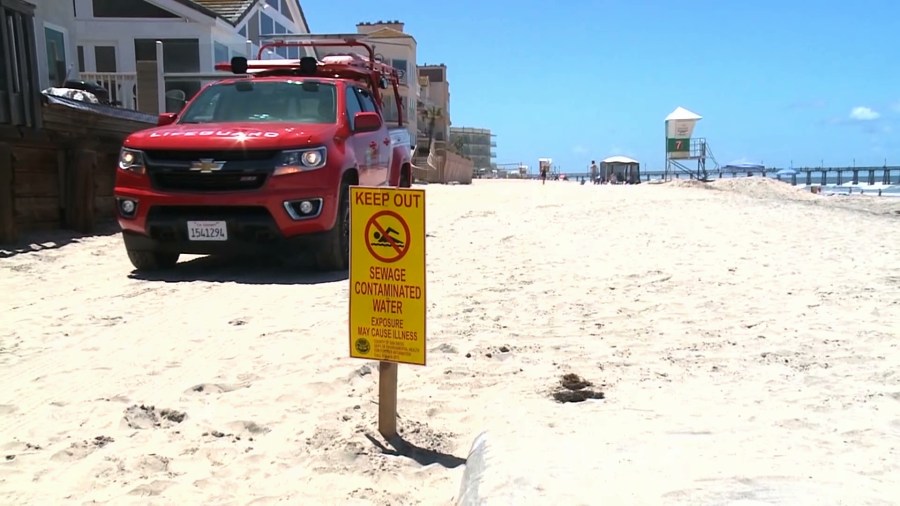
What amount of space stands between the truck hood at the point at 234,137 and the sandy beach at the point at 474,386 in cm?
128

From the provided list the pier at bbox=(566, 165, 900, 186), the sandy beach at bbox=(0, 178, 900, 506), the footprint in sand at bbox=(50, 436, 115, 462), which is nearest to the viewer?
the sandy beach at bbox=(0, 178, 900, 506)

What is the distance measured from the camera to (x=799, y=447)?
304 cm

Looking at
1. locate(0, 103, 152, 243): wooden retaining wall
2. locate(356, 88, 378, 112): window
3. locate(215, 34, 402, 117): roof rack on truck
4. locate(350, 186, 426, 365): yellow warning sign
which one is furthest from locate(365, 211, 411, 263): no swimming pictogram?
locate(0, 103, 152, 243): wooden retaining wall

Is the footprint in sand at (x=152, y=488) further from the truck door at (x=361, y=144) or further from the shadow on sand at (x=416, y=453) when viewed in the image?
the truck door at (x=361, y=144)

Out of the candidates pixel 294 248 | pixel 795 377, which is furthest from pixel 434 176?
pixel 795 377

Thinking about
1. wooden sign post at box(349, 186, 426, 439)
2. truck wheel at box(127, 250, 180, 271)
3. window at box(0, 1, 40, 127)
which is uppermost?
window at box(0, 1, 40, 127)

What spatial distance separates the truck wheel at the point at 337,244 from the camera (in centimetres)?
721

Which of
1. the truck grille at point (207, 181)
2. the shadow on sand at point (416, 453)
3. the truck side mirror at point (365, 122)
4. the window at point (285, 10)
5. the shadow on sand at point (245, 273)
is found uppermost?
the window at point (285, 10)

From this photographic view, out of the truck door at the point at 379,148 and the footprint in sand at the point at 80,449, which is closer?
the footprint in sand at the point at 80,449

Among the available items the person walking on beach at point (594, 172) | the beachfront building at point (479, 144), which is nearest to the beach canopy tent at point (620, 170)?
the person walking on beach at point (594, 172)

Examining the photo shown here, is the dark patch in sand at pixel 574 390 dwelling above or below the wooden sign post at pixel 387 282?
below

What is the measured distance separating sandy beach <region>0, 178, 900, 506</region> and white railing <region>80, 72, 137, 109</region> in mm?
10438

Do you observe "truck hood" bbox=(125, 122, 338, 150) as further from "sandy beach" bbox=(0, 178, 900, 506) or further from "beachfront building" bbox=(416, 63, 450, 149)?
"beachfront building" bbox=(416, 63, 450, 149)

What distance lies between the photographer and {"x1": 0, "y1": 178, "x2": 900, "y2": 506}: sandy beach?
9.70 ft
